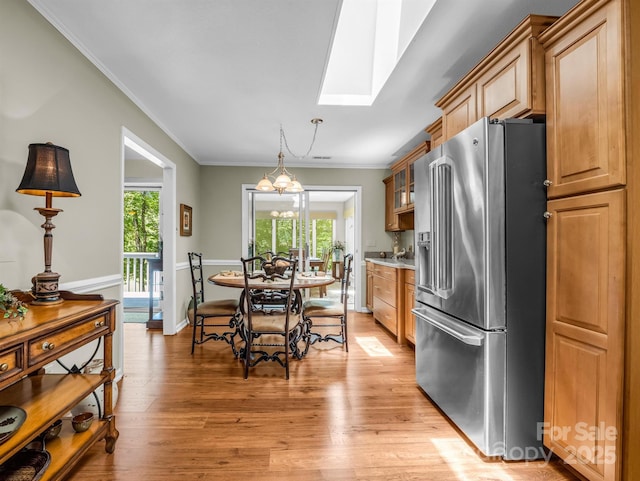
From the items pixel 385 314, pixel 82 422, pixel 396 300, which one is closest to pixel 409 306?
pixel 396 300

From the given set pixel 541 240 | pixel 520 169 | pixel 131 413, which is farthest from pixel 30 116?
pixel 541 240

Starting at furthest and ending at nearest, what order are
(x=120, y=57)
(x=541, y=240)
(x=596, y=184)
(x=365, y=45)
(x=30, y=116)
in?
(x=365, y=45) → (x=120, y=57) → (x=30, y=116) → (x=541, y=240) → (x=596, y=184)

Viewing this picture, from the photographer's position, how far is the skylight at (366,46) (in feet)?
7.44

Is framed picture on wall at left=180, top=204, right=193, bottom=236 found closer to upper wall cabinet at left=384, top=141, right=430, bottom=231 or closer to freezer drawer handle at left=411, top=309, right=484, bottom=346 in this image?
upper wall cabinet at left=384, top=141, right=430, bottom=231

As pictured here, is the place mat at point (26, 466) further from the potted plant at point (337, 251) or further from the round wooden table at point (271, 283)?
the potted plant at point (337, 251)

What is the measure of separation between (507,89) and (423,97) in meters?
1.19

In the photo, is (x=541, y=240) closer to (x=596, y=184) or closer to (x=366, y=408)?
(x=596, y=184)

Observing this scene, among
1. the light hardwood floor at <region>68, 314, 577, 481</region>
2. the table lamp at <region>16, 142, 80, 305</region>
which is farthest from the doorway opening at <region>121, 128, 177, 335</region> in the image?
the table lamp at <region>16, 142, 80, 305</region>

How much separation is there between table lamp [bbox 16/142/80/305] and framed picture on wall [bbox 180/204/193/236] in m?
2.84

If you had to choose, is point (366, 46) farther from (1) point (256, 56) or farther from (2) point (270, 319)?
(2) point (270, 319)

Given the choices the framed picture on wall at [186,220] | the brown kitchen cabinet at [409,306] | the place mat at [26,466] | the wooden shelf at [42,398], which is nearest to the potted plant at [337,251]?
the framed picture on wall at [186,220]

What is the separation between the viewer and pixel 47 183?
154 centimetres

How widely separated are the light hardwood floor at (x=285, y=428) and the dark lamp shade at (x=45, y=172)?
142 centimetres

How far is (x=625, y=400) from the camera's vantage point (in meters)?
1.32
